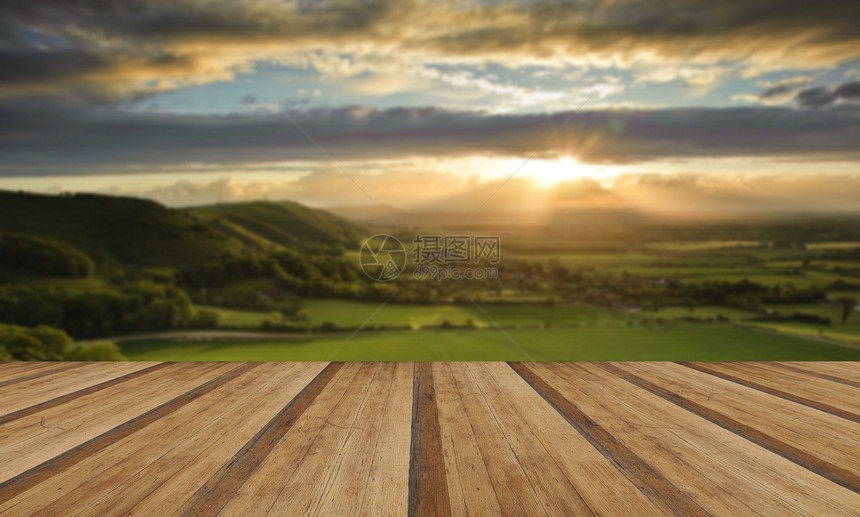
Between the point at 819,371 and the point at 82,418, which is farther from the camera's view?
the point at 819,371

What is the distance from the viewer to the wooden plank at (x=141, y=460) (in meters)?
1.84

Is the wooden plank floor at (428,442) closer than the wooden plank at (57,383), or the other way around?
the wooden plank floor at (428,442)

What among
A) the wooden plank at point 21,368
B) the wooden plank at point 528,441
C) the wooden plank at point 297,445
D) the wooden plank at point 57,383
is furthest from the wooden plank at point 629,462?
the wooden plank at point 21,368

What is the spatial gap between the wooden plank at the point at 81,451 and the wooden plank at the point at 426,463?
4.84ft

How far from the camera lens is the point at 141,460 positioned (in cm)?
220

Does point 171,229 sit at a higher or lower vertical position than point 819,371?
higher

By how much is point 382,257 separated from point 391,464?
4329mm

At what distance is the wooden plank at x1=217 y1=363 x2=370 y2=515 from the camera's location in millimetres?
1826

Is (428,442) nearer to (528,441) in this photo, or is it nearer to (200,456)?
(528,441)

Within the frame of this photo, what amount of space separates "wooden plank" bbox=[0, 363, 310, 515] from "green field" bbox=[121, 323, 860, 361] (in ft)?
9.50

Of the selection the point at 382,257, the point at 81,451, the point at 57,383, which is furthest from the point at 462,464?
the point at 382,257

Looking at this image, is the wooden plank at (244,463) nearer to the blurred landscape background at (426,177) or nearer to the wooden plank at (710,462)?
the wooden plank at (710,462)

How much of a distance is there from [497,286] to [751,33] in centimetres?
414

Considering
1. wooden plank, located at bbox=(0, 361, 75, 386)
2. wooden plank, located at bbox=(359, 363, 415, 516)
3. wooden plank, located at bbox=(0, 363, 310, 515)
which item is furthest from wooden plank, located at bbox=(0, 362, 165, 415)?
wooden plank, located at bbox=(359, 363, 415, 516)
